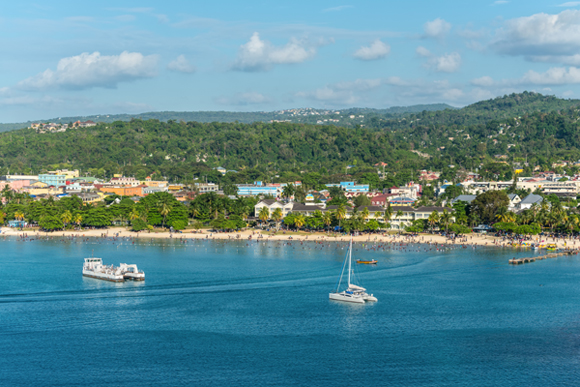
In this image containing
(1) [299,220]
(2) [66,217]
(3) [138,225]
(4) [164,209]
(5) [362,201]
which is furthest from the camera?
(5) [362,201]

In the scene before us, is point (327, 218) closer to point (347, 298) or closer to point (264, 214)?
point (264, 214)

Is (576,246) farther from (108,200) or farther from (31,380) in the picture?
(108,200)

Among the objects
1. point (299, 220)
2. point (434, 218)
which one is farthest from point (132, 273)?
point (434, 218)

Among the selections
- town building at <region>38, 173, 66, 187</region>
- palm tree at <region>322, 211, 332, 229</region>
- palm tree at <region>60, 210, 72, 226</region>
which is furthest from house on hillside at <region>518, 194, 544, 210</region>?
town building at <region>38, 173, 66, 187</region>

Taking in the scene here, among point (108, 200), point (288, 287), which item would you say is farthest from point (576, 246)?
point (108, 200)

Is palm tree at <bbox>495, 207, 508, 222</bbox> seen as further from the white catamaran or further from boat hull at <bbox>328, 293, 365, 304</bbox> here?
boat hull at <bbox>328, 293, 365, 304</bbox>
